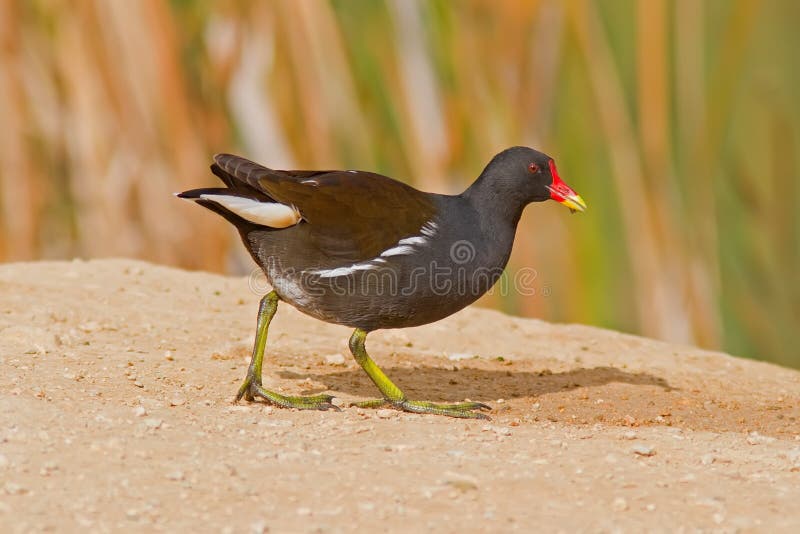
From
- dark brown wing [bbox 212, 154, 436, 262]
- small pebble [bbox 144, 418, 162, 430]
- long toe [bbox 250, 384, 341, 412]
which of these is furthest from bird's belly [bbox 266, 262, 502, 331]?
small pebble [bbox 144, 418, 162, 430]

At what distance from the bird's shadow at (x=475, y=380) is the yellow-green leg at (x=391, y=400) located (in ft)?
1.19

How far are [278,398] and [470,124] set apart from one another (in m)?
3.46

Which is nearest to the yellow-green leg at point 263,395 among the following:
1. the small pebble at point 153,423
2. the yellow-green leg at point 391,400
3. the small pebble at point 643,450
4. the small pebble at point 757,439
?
the yellow-green leg at point 391,400

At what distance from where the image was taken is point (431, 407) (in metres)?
4.51

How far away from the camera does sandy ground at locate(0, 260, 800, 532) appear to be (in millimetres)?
3023

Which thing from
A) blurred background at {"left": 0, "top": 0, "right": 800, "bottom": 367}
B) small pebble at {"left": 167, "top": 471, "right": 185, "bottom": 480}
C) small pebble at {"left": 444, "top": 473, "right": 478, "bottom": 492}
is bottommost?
small pebble at {"left": 167, "top": 471, "right": 185, "bottom": 480}

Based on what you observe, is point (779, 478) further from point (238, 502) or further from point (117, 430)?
point (117, 430)

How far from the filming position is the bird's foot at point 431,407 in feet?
14.5

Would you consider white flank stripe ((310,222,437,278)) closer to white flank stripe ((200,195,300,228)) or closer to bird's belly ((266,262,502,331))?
bird's belly ((266,262,502,331))

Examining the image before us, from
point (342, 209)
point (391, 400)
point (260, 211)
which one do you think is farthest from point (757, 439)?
point (260, 211)

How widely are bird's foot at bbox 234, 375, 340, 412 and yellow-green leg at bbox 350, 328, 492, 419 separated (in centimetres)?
20

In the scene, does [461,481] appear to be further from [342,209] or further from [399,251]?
[342,209]

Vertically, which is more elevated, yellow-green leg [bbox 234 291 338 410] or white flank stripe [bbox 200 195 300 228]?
white flank stripe [bbox 200 195 300 228]

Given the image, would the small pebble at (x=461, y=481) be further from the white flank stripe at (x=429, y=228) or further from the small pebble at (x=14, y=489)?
the white flank stripe at (x=429, y=228)
